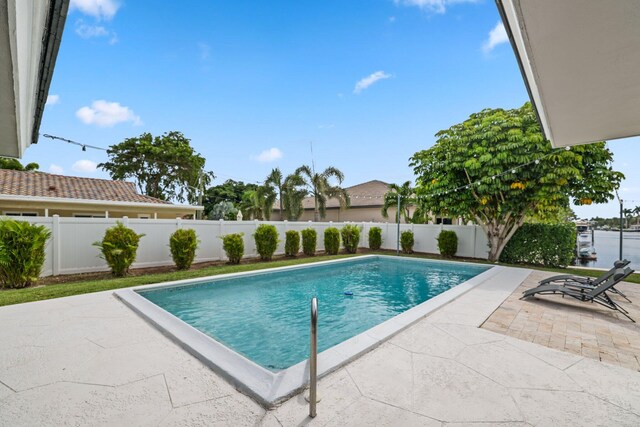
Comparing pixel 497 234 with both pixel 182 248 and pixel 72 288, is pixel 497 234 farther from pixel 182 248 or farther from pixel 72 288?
pixel 72 288

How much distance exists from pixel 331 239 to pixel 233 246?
5.40 m

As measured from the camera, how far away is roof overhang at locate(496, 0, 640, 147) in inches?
76.1

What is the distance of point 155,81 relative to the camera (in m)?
13.5

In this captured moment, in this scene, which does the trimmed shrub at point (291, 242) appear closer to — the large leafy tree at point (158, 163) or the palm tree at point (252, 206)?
the palm tree at point (252, 206)

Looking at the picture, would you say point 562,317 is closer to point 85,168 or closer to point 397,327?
point 397,327

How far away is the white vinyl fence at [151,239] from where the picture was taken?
28.6 feet

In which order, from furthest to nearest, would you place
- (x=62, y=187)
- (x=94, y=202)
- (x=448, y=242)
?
(x=62, y=187)
(x=94, y=202)
(x=448, y=242)

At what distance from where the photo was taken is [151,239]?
34.2ft

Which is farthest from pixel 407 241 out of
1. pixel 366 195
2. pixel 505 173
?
pixel 366 195

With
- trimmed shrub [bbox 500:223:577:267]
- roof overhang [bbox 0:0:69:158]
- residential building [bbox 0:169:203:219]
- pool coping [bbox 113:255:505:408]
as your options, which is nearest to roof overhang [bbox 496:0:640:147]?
roof overhang [bbox 0:0:69:158]

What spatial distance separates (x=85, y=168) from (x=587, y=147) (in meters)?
36.9

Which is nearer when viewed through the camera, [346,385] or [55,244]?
[346,385]

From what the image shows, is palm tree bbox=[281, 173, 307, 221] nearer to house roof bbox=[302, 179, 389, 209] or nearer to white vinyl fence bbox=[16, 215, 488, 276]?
house roof bbox=[302, 179, 389, 209]

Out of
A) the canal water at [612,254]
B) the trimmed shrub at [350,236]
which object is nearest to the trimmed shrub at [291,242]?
the trimmed shrub at [350,236]
